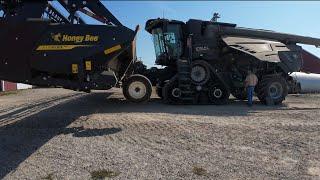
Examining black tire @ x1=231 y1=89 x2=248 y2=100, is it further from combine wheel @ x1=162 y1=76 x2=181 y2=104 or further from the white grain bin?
the white grain bin

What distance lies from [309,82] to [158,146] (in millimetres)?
19610

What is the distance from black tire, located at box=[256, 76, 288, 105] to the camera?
723 inches

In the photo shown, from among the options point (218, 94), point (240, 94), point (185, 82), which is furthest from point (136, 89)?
point (240, 94)

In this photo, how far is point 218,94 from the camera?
1808 cm

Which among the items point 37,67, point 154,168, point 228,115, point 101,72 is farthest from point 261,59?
point 154,168

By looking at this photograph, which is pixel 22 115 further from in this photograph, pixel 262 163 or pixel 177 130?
pixel 262 163

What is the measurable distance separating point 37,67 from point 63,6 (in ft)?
10.6

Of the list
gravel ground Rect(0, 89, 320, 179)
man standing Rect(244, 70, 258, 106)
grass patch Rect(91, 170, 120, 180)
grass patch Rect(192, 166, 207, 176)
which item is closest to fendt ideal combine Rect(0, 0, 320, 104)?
man standing Rect(244, 70, 258, 106)

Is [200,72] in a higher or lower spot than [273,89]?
higher

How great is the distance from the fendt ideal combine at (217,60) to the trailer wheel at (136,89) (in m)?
1.67

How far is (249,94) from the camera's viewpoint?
695 inches

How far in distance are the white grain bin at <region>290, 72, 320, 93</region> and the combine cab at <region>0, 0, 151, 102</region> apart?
16213 millimetres

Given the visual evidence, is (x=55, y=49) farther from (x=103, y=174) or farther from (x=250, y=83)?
(x=250, y=83)

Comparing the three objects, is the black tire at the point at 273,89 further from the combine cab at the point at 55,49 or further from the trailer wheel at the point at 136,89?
the combine cab at the point at 55,49
